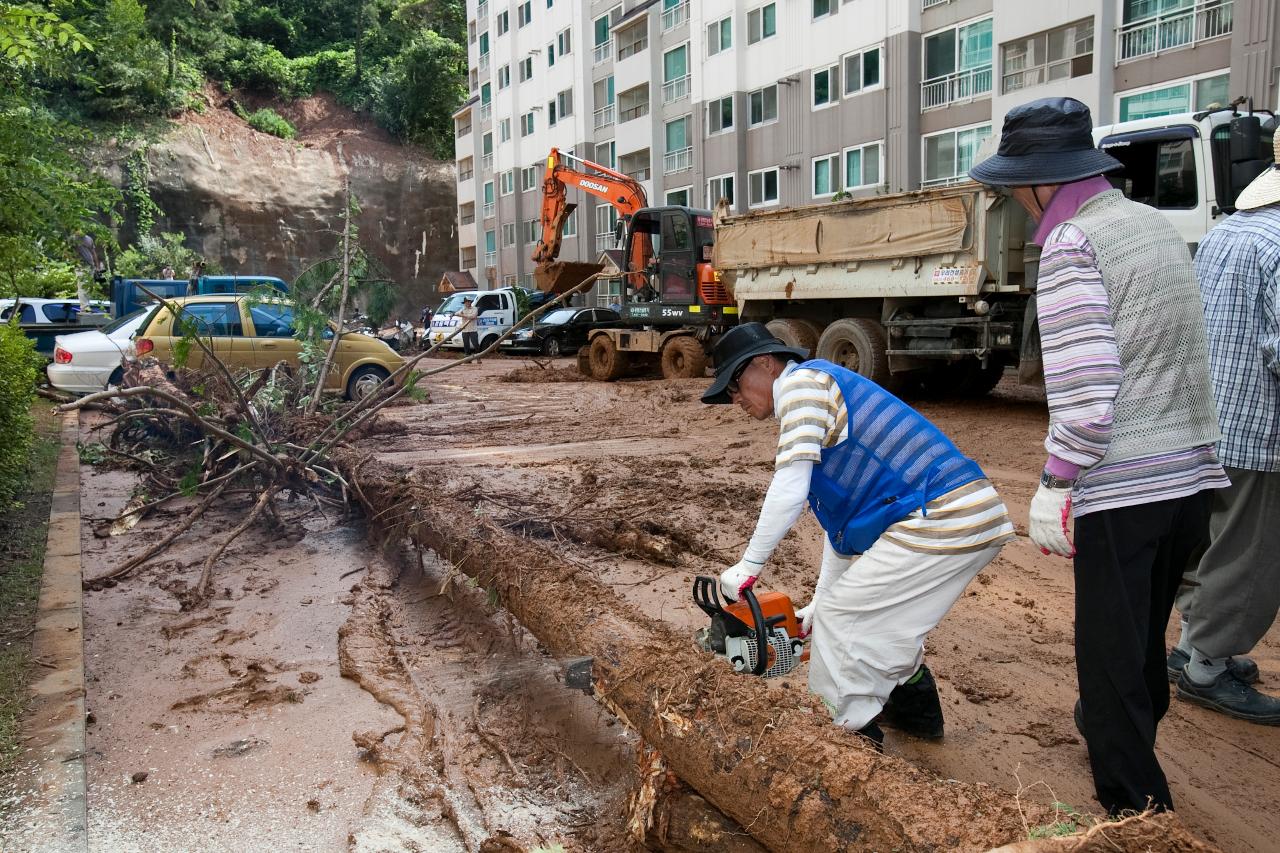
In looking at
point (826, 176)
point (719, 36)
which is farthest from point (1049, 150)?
point (719, 36)

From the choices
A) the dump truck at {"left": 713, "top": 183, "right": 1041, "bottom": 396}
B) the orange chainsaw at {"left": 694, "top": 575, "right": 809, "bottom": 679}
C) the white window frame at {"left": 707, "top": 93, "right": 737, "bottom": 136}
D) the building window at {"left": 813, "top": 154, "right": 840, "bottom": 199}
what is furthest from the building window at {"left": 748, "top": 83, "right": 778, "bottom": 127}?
the orange chainsaw at {"left": 694, "top": 575, "right": 809, "bottom": 679}

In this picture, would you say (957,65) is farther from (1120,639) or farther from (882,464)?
(1120,639)

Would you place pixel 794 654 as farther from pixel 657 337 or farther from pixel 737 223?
pixel 657 337

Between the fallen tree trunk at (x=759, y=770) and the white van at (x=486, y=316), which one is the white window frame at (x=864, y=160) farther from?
the fallen tree trunk at (x=759, y=770)

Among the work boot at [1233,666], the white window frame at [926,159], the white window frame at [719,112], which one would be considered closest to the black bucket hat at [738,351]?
the work boot at [1233,666]

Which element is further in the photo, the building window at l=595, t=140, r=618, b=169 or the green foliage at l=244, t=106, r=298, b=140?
the green foliage at l=244, t=106, r=298, b=140

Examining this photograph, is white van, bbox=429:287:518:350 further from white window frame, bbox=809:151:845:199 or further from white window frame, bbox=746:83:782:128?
white window frame, bbox=809:151:845:199

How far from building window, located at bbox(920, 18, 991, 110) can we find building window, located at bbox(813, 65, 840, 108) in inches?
108

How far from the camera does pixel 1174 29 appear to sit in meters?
17.6

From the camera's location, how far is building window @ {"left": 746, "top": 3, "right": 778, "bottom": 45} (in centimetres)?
2686

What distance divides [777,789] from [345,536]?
510 centimetres

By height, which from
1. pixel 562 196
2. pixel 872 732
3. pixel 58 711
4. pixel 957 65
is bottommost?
pixel 58 711

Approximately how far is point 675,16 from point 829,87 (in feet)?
28.7

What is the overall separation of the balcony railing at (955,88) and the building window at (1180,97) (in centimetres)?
338
